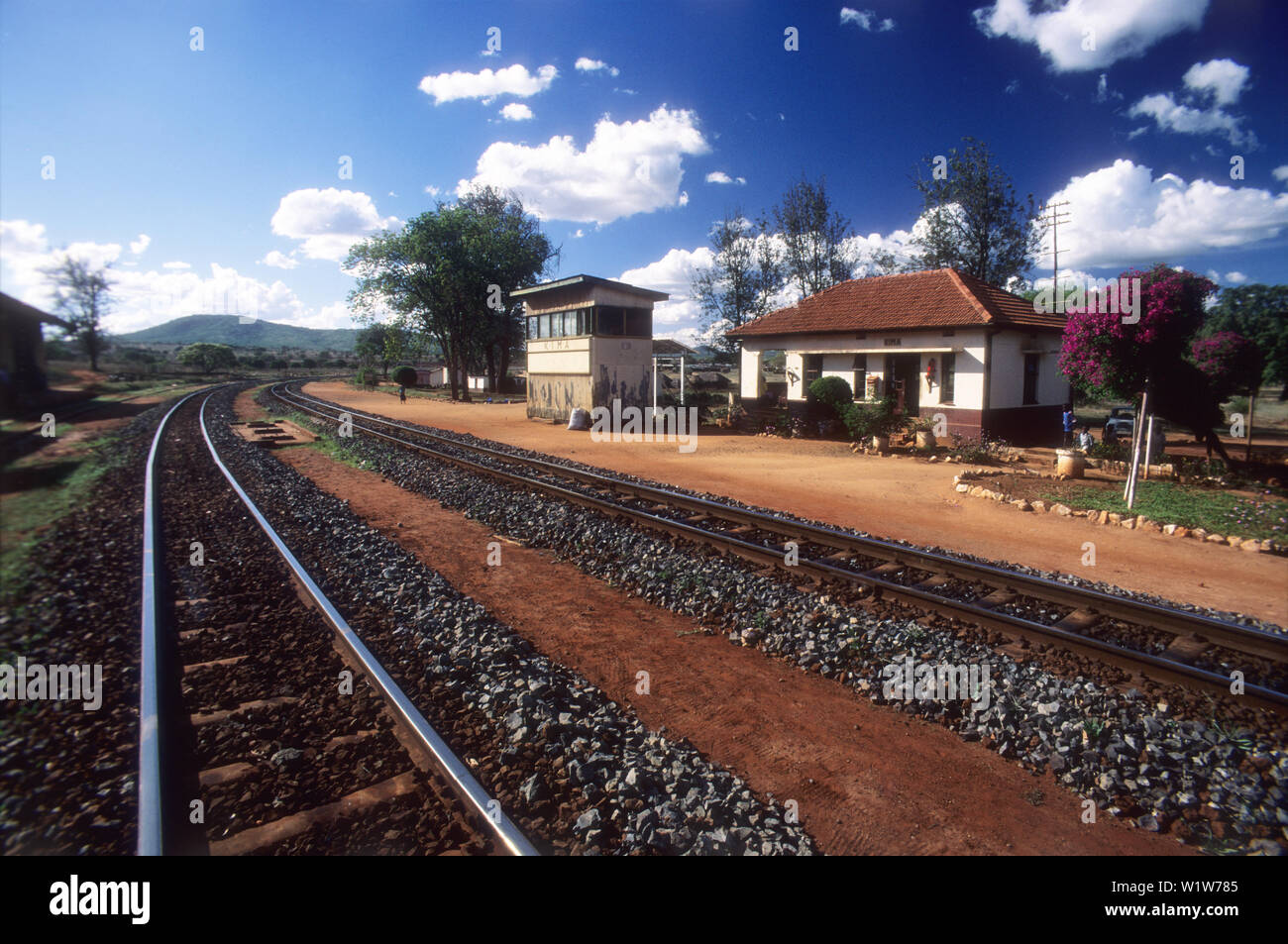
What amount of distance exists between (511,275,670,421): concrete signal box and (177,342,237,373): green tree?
1872 inches

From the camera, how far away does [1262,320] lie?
35.0 m

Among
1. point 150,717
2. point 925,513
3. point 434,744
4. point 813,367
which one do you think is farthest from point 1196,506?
point 813,367

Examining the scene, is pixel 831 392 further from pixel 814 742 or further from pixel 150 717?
pixel 150 717

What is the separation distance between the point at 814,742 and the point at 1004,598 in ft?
10.2

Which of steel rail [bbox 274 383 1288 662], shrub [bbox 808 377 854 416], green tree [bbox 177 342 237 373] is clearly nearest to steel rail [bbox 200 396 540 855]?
steel rail [bbox 274 383 1288 662]

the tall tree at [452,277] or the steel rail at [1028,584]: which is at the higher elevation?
the tall tree at [452,277]

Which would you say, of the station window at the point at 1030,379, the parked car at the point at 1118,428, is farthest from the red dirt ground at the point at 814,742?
the station window at the point at 1030,379

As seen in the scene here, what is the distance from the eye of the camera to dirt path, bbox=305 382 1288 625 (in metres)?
7.22

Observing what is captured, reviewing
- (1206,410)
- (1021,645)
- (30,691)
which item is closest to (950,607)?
(1021,645)

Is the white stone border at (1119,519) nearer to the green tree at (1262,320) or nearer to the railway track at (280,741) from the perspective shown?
the railway track at (280,741)

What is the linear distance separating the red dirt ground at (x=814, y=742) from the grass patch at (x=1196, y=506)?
7.79 m

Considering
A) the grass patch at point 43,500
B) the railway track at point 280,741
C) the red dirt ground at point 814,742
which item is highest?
the grass patch at point 43,500

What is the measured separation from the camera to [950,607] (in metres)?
5.83

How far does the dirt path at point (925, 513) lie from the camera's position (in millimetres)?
7223
